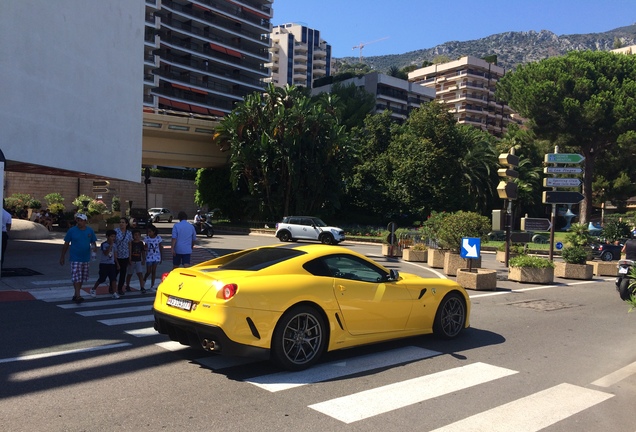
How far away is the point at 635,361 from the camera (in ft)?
24.0

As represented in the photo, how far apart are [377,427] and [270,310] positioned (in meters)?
1.79

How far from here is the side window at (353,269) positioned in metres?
6.88

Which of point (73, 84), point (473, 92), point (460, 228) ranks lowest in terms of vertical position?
point (460, 228)

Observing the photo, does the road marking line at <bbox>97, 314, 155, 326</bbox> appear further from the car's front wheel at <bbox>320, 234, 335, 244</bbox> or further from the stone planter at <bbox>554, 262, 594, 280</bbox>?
the car's front wheel at <bbox>320, 234, 335, 244</bbox>

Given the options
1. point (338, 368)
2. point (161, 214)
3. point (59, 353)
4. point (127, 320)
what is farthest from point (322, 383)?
point (161, 214)

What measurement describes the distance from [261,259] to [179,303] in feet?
3.82

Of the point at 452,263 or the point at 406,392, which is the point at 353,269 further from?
the point at 452,263

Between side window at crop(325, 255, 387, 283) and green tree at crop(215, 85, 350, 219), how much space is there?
35075 millimetres

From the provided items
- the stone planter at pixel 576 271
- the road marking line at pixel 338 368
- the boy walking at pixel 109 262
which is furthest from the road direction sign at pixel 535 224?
the boy walking at pixel 109 262

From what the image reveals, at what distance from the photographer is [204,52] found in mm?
84000

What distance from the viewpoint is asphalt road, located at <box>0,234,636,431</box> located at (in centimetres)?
479

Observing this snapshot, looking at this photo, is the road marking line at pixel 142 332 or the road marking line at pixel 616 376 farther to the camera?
the road marking line at pixel 142 332

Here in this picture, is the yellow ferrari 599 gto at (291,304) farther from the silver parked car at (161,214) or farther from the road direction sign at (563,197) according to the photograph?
the silver parked car at (161,214)

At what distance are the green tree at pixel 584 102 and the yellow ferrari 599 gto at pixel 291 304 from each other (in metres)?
41.0
